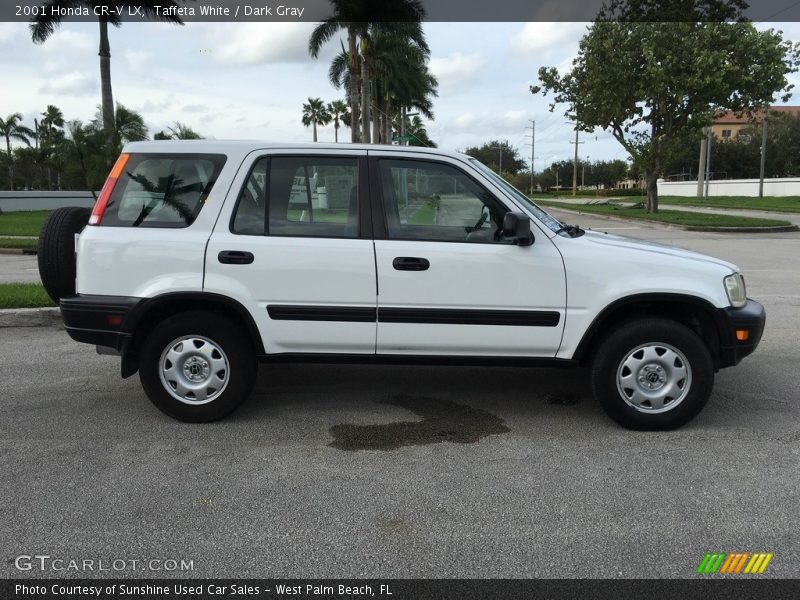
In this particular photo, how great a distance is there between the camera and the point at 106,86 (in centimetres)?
2669

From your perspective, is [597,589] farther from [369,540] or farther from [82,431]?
[82,431]

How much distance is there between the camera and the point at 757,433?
13.9ft

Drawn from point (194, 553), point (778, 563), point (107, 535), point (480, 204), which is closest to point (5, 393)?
point (107, 535)

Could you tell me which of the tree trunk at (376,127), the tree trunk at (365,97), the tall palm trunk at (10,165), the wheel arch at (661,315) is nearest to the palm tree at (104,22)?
the tree trunk at (365,97)

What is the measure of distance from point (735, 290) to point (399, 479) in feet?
8.26

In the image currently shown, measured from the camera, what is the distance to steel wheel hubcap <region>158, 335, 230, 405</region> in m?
4.28

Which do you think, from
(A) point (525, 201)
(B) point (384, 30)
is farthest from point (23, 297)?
(B) point (384, 30)

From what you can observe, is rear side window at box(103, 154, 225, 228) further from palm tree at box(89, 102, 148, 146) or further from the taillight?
palm tree at box(89, 102, 148, 146)

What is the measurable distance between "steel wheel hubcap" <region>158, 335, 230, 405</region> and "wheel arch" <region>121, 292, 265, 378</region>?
21 cm

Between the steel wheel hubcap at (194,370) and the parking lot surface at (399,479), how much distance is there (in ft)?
0.78

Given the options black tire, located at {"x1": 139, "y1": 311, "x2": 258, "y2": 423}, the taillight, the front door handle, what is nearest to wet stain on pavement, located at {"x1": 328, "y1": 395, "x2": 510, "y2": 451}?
black tire, located at {"x1": 139, "y1": 311, "x2": 258, "y2": 423}

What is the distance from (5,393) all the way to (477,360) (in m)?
3.64

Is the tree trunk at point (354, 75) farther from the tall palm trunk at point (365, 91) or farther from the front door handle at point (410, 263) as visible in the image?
the front door handle at point (410, 263)

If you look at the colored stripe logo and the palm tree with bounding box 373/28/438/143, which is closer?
the colored stripe logo
